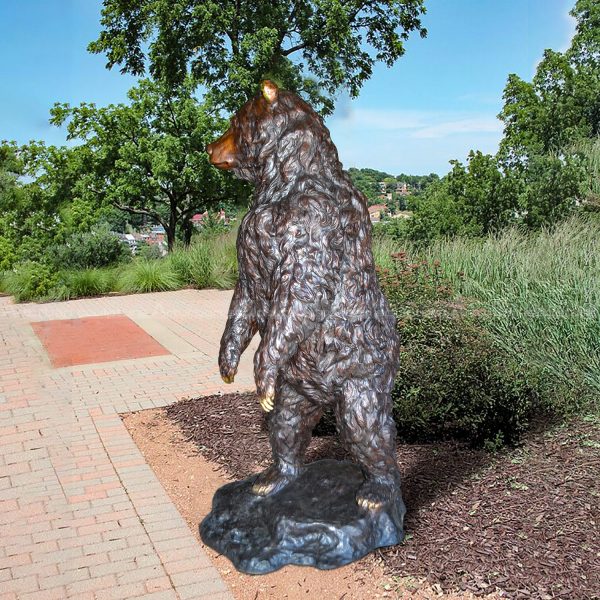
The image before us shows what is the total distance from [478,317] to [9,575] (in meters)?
4.37

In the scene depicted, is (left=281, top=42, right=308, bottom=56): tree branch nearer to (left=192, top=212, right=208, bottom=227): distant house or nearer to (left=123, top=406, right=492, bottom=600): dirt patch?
(left=192, top=212, right=208, bottom=227): distant house

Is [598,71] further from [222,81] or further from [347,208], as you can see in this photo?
[347,208]

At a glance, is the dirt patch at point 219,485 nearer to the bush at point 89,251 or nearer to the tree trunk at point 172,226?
the bush at point 89,251

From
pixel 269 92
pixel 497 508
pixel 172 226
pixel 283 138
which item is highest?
pixel 269 92

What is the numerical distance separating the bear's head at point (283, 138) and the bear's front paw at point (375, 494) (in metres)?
1.50

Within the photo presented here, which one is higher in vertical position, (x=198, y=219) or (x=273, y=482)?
(x=198, y=219)

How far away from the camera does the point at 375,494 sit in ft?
11.1

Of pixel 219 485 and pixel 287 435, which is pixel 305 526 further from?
pixel 219 485

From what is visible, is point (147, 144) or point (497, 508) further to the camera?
point (147, 144)

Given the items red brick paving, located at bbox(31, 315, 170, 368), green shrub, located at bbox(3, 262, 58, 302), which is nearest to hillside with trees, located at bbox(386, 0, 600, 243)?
red brick paving, located at bbox(31, 315, 170, 368)

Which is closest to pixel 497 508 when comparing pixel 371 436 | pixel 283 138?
pixel 371 436

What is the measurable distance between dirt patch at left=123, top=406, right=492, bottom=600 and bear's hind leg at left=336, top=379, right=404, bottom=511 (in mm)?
367

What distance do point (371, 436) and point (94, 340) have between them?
680 cm

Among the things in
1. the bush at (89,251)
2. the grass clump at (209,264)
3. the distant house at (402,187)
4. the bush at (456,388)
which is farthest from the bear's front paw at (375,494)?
the distant house at (402,187)
